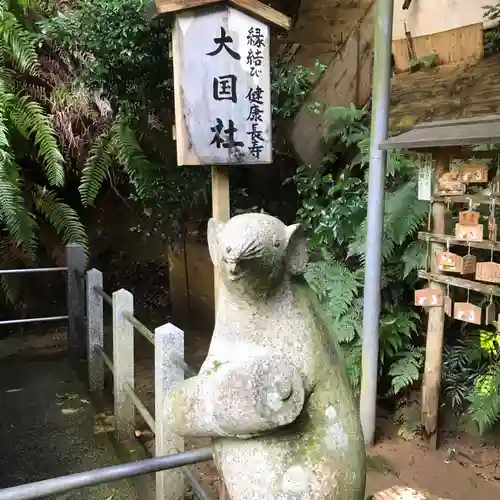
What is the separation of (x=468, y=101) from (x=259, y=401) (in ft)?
14.4

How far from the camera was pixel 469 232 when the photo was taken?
3.20m

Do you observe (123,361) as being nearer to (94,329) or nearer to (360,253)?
(94,329)

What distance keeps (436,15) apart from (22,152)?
4307mm

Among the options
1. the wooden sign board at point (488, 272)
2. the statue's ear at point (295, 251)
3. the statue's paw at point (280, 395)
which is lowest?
the wooden sign board at point (488, 272)

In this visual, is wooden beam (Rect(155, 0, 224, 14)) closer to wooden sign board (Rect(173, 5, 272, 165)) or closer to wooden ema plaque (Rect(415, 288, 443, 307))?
wooden sign board (Rect(173, 5, 272, 165))

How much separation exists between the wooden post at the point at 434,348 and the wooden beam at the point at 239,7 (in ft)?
4.11

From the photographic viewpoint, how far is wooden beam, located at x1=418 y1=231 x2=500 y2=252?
310cm

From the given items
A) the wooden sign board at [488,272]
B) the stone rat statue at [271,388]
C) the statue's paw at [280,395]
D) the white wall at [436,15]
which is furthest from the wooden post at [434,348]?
the white wall at [436,15]

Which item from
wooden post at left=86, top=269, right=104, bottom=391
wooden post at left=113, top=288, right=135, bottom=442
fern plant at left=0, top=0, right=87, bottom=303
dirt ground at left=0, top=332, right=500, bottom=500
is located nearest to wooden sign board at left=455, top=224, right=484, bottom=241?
dirt ground at left=0, top=332, right=500, bottom=500

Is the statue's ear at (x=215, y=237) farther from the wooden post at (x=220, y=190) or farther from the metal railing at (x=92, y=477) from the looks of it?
the wooden post at (x=220, y=190)

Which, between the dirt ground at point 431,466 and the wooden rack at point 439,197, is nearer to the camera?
the wooden rack at point 439,197

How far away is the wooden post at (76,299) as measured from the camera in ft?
15.9

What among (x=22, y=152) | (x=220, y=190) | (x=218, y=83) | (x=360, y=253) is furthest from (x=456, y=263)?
(x=22, y=152)

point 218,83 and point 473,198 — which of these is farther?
point 473,198
